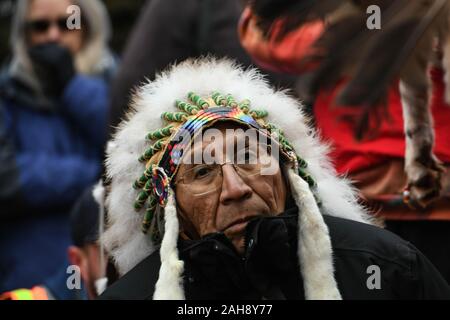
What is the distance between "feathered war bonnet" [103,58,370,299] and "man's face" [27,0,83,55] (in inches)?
84.4

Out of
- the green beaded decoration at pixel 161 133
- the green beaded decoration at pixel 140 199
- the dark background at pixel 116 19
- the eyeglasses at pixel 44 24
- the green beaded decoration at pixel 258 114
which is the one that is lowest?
the green beaded decoration at pixel 140 199

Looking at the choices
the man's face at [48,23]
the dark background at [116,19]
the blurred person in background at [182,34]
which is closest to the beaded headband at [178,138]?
the blurred person in background at [182,34]

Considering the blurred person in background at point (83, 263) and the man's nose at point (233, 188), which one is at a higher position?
the man's nose at point (233, 188)

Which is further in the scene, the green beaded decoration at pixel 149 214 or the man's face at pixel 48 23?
the man's face at pixel 48 23

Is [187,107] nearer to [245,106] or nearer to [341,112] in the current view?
[245,106]

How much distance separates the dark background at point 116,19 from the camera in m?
7.39

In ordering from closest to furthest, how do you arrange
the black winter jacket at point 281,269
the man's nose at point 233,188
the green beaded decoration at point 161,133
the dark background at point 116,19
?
the black winter jacket at point 281,269
the man's nose at point 233,188
the green beaded decoration at point 161,133
the dark background at point 116,19

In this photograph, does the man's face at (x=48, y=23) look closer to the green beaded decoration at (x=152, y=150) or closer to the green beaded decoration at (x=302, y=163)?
the green beaded decoration at (x=152, y=150)

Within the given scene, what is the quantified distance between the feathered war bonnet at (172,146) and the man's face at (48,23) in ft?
7.04

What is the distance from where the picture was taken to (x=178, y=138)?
3.06 metres

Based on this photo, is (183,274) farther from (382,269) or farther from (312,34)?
(312,34)

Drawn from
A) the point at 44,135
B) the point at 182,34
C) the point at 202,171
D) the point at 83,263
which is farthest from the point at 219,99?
the point at 44,135

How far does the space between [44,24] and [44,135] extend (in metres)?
0.73

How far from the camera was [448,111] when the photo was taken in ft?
11.2
